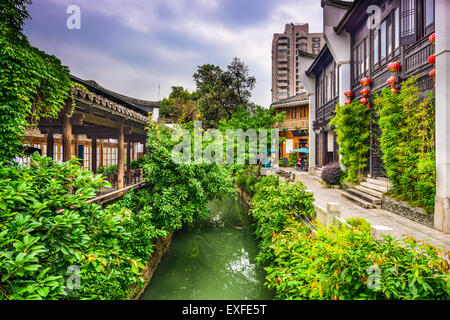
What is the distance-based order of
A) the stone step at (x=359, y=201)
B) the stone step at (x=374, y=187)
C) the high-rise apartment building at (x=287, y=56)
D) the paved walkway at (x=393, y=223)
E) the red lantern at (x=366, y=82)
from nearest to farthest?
the paved walkway at (x=393, y=223), the stone step at (x=359, y=201), the stone step at (x=374, y=187), the red lantern at (x=366, y=82), the high-rise apartment building at (x=287, y=56)

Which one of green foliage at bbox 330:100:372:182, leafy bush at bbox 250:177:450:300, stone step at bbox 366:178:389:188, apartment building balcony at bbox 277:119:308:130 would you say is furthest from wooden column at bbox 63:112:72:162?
apartment building balcony at bbox 277:119:308:130

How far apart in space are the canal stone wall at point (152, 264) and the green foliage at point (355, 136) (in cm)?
811

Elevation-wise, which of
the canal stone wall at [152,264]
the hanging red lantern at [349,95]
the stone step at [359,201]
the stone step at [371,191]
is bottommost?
the canal stone wall at [152,264]

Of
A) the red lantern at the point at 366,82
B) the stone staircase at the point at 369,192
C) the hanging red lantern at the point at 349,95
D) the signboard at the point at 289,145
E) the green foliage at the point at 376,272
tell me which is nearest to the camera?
the green foliage at the point at 376,272

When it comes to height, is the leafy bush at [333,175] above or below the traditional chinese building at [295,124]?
below

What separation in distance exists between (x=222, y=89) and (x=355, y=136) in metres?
14.8

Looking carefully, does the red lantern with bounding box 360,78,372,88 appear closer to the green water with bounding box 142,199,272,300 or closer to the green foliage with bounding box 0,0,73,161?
the green water with bounding box 142,199,272,300

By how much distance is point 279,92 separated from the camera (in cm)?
5841

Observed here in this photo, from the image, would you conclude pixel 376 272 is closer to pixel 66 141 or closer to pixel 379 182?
pixel 66 141

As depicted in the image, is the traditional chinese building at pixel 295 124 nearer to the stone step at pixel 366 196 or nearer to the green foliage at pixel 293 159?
the green foliage at pixel 293 159

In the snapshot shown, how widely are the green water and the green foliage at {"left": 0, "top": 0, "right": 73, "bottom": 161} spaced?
4.51m

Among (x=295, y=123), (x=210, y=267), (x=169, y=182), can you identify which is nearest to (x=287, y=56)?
(x=295, y=123)

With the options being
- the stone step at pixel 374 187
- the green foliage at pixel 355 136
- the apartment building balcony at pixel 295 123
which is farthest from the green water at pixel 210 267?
the apartment building balcony at pixel 295 123

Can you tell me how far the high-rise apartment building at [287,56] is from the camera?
5750 cm
